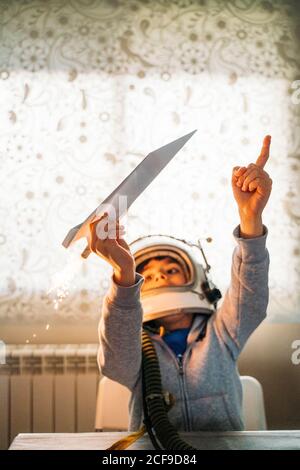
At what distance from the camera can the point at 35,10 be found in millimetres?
1695

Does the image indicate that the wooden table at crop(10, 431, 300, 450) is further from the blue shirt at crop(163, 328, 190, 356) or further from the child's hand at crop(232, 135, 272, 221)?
the child's hand at crop(232, 135, 272, 221)

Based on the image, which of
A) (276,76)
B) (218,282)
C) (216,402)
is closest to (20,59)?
(276,76)

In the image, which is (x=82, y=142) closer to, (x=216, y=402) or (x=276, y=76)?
(x=276, y=76)

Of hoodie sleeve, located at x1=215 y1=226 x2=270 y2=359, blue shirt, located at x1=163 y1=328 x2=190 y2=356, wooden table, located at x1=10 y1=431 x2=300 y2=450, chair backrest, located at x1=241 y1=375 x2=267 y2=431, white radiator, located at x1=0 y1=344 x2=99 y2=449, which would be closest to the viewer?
wooden table, located at x1=10 y1=431 x2=300 y2=450

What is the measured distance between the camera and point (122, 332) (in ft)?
3.03

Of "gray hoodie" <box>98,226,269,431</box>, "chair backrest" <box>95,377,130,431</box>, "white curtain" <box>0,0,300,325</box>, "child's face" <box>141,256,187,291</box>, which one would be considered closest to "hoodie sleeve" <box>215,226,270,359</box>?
"gray hoodie" <box>98,226,269,431</box>

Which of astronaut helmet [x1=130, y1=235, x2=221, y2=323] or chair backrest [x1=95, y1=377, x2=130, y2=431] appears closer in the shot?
astronaut helmet [x1=130, y1=235, x2=221, y2=323]

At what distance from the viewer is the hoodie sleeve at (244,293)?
37.6 inches

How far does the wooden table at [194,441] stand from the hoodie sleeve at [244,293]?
182mm

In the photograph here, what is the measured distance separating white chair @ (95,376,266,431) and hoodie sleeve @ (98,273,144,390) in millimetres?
283

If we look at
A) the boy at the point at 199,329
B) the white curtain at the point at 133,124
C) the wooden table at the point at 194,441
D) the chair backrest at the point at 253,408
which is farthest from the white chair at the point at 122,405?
Result: the white curtain at the point at 133,124

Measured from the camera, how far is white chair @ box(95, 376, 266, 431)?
1.21 m

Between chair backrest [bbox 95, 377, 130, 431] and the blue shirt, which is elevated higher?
the blue shirt
